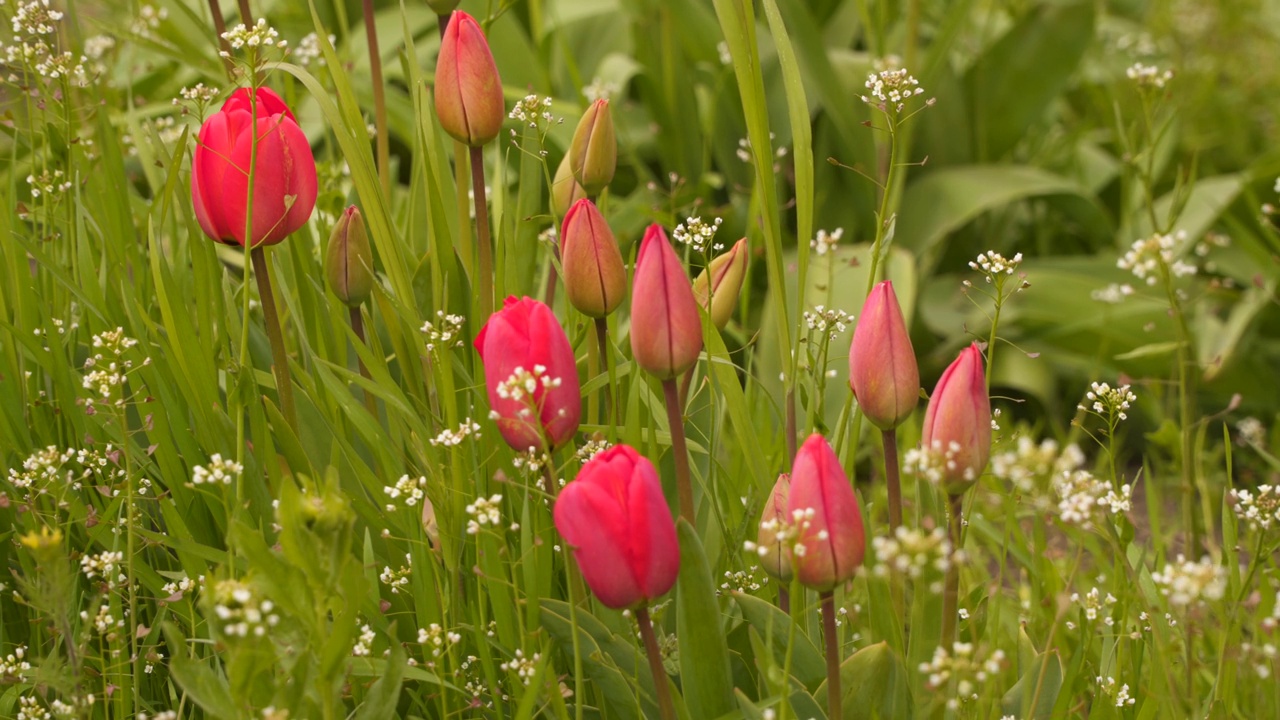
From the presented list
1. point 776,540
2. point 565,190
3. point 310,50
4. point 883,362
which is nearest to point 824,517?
point 776,540

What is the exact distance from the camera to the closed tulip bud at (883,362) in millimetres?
1021

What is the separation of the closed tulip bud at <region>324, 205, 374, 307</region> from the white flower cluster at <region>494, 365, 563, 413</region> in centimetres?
38

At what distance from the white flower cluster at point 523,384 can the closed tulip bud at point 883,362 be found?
240 millimetres

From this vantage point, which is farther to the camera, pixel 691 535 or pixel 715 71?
pixel 715 71

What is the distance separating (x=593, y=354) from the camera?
136cm

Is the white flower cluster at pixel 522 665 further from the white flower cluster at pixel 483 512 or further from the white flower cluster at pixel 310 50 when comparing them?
the white flower cluster at pixel 310 50

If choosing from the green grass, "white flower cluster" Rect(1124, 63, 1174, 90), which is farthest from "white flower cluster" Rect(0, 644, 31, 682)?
"white flower cluster" Rect(1124, 63, 1174, 90)

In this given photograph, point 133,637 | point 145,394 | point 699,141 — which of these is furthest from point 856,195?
point 133,637

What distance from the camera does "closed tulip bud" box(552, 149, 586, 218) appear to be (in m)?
1.49

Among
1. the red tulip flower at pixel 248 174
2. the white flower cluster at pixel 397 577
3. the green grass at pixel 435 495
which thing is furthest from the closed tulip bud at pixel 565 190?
the white flower cluster at pixel 397 577

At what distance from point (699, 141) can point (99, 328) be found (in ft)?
5.45

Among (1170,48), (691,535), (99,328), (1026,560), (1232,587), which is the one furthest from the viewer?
(1170,48)

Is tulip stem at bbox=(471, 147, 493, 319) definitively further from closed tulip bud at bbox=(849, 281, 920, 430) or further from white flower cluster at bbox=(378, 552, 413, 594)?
closed tulip bud at bbox=(849, 281, 920, 430)

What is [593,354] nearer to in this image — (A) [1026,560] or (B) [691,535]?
(B) [691,535]
